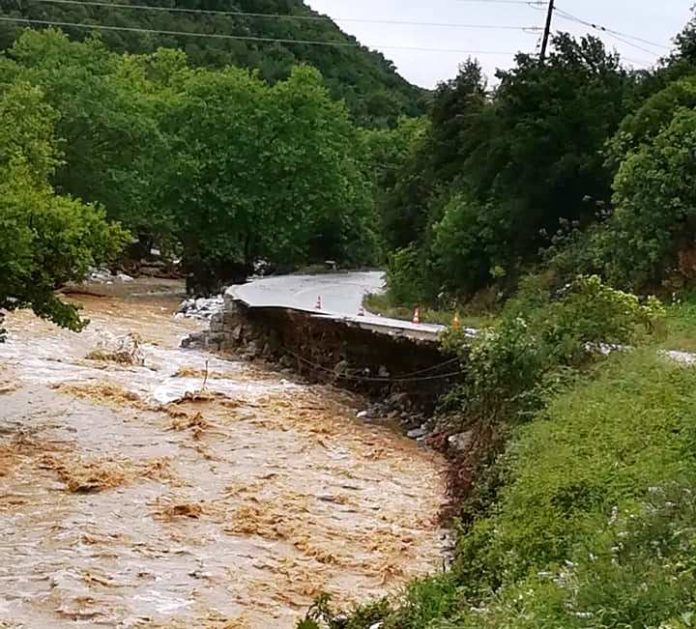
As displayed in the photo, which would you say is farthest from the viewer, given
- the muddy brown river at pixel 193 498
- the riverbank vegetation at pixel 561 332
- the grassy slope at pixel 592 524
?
the muddy brown river at pixel 193 498

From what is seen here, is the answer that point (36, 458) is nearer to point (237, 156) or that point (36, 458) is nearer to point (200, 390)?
point (200, 390)

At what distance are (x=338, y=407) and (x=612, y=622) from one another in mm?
12979

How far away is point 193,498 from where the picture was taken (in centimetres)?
1206

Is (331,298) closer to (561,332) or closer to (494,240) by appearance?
(494,240)

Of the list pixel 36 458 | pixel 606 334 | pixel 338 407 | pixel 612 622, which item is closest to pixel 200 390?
pixel 338 407

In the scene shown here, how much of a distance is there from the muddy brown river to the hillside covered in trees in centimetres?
5226

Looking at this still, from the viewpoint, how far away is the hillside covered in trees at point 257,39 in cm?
7250

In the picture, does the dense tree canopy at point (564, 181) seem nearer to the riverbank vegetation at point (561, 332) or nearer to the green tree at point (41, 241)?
the riverbank vegetation at point (561, 332)

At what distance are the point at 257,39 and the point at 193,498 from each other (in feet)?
235

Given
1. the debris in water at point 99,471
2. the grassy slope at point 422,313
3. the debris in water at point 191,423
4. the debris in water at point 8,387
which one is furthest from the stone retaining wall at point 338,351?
the debris in water at point 8,387

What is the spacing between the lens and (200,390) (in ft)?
59.8

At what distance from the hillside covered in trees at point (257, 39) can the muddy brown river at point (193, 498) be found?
52.3 metres

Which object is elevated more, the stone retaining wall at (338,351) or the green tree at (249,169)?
the green tree at (249,169)

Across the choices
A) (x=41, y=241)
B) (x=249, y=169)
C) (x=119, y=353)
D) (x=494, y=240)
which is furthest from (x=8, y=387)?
(x=249, y=169)
